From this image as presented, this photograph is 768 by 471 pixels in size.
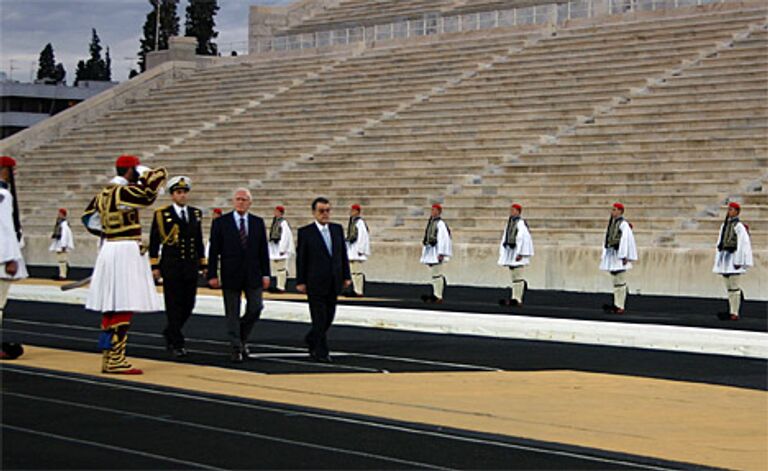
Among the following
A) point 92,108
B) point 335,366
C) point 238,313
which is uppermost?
point 92,108

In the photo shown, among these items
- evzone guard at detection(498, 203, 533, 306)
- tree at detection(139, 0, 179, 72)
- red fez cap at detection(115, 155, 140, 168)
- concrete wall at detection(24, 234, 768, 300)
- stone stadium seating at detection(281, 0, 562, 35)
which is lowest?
concrete wall at detection(24, 234, 768, 300)

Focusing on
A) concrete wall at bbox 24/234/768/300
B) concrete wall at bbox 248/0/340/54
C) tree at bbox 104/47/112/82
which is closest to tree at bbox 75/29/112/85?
tree at bbox 104/47/112/82

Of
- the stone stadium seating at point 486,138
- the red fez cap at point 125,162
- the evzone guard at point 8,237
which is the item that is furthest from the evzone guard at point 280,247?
the red fez cap at point 125,162

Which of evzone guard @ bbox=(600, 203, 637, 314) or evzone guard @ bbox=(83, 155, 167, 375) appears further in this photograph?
evzone guard @ bbox=(600, 203, 637, 314)

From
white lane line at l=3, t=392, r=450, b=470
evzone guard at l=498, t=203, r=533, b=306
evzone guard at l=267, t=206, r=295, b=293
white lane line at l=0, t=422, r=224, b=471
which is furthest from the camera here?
evzone guard at l=267, t=206, r=295, b=293

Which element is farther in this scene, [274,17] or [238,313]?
[274,17]

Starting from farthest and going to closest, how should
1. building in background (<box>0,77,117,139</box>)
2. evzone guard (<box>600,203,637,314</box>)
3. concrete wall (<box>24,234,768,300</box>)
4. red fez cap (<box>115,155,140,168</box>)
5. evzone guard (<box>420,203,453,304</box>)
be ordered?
building in background (<box>0,77,117,139</box>) → evzone guard (<box>420,203,453,304</box>) → concrete wall (<box>24,234,768,300</box>) → evzone guard (<box>600,203,637,314</box>) → red fez cap (<box>115,155,140,168</box>)

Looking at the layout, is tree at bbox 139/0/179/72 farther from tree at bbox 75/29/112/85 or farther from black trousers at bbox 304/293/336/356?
black trousers at bbox 304/293/336/356

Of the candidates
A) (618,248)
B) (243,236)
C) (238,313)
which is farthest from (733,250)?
Result: (238,313)

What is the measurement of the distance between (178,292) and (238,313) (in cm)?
65

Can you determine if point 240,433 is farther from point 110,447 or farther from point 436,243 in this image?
point 436,243

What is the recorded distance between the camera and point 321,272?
15219 mm

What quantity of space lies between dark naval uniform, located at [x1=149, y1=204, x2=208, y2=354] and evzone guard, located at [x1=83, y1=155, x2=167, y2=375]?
136cm

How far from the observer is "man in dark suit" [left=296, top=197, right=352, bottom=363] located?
15188 millimetres
